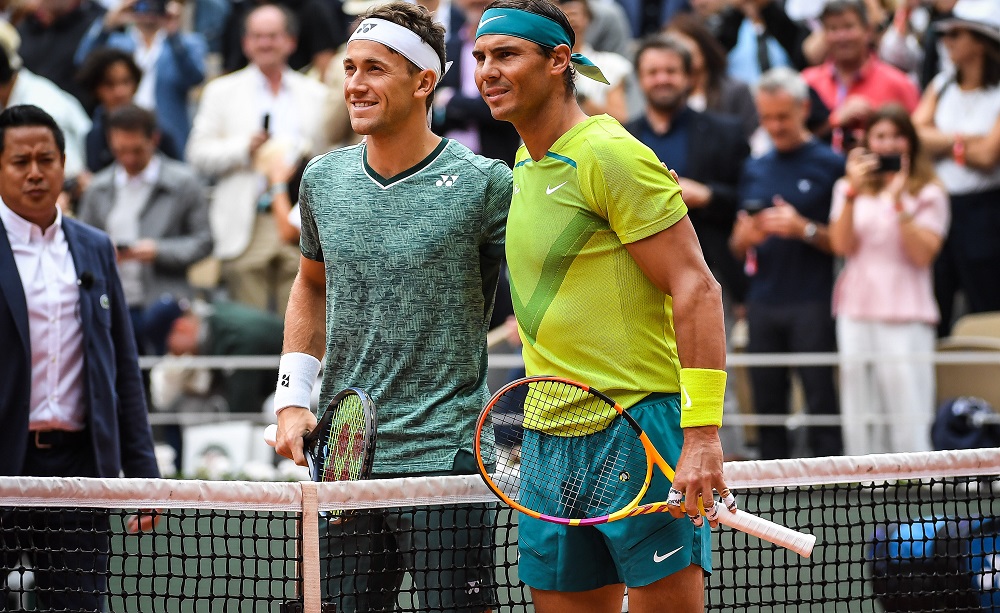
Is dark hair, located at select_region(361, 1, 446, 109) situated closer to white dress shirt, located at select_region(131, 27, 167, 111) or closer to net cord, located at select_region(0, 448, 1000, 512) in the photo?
net cord, located at select_region(0, 448, 1000, 512)

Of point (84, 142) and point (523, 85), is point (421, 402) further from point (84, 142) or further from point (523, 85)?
point (84, 142)

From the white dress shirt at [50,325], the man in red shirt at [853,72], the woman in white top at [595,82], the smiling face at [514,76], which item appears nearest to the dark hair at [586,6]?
the woman in white top at [595,82]

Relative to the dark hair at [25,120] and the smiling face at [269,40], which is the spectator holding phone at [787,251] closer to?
the smiling face at [269,40]

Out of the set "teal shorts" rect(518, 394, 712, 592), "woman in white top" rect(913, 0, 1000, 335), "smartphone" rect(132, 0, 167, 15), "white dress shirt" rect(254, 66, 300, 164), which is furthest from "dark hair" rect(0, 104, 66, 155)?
"smartphone" rect(132, 0, 167, 15)

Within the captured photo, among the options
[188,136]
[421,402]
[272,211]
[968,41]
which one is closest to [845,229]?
[968,41]

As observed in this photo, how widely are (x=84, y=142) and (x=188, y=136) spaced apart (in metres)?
1.00

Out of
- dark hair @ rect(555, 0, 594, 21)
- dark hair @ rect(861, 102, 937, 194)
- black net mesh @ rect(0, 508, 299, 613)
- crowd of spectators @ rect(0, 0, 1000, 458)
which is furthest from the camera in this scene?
dark hair @ rect(555, 0, 594, 21)

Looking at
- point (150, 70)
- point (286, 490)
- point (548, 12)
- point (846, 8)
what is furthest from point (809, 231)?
point (150, 70)

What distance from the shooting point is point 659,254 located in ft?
12.1

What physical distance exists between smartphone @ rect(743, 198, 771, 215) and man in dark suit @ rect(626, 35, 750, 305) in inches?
4.8

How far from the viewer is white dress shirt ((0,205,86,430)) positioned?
5.37 meters

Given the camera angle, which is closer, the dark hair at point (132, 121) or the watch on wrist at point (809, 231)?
the watch on wrist at point (809, 231)

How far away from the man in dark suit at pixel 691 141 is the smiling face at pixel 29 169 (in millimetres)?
4321

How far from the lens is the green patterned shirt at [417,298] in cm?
421
